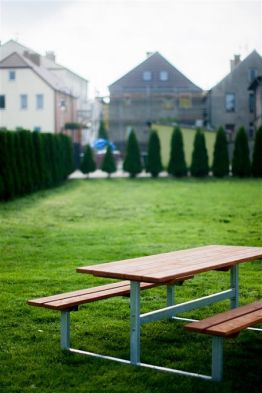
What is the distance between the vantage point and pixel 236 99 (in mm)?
56406

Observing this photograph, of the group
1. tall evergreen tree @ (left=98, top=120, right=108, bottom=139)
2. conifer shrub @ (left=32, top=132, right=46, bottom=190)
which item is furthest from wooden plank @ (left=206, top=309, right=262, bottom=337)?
tall evergreen tree @ (left=98, top=120, right=108, bottom=139)

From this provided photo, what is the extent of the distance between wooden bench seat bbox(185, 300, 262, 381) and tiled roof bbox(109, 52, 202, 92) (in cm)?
5808

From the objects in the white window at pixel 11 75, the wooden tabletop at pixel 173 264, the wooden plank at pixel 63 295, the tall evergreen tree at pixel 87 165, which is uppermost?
the white window at pixel 11 75

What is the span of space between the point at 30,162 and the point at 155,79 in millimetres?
37411

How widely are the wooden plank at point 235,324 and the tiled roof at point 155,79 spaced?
58.0m

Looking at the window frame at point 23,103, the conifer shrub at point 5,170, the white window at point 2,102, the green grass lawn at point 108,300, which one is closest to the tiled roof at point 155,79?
the window frame at point 23,103

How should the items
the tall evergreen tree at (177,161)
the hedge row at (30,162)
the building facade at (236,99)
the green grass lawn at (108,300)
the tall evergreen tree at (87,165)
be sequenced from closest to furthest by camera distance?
the green grass lawn at (108,300), the hedge row at (30,162), the tall evergreen tree at (177,161), the tall evergreen tree at (87,165), the building facade at (236,99)

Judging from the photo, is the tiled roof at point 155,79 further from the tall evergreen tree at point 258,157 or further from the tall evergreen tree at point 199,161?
the tall evergreen tree at point 258,157

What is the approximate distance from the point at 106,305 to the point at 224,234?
669 centimetres

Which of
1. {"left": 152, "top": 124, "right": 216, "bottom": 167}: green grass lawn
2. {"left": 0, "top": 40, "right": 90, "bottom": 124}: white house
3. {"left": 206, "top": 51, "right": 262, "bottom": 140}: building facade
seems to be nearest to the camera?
{"left": 152, "top": 124, "right": 216, "bottom": 167}: green grass lawn

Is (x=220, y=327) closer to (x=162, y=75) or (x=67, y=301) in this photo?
(x=67, y=301)

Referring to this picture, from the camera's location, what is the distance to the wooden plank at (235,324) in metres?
4.98

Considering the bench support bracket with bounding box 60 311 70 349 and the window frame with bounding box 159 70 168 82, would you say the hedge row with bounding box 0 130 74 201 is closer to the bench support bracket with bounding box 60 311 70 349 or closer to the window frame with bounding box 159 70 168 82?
the bench support bracket with bounding box 60 311 70 349

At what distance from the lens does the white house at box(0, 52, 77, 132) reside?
5569 centimetres
